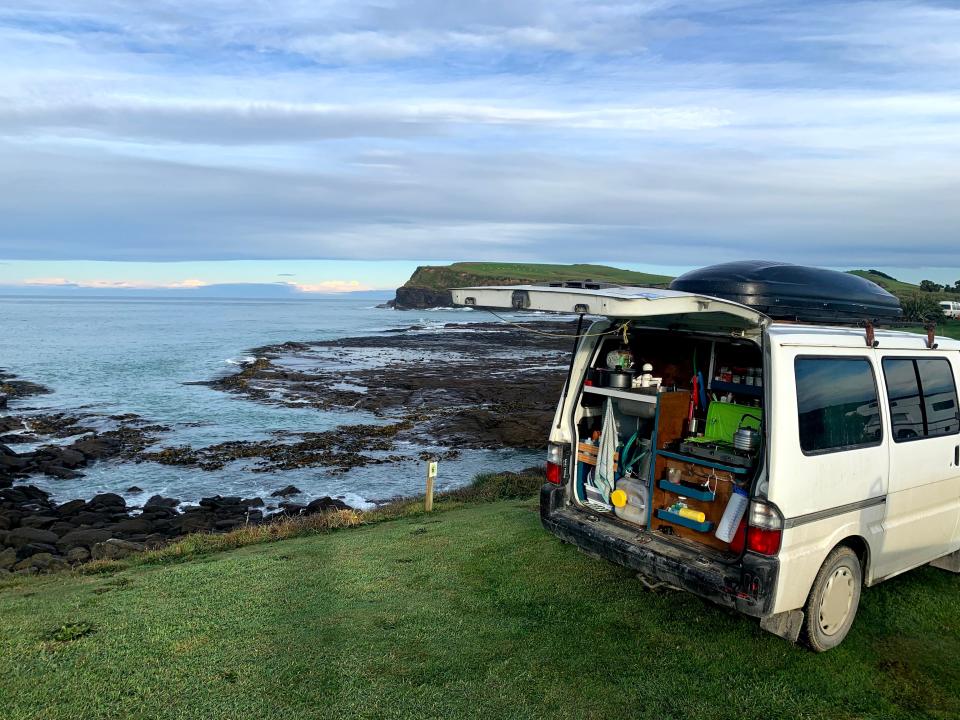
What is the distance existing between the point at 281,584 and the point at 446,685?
2847 millimetres

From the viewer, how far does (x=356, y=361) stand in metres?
53.3

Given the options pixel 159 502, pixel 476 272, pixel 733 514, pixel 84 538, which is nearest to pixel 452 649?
pixel 733 514

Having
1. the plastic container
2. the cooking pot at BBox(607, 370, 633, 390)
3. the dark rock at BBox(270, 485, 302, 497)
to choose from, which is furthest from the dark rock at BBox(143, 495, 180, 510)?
the cooking pot at BBox(607, 370, 633, 390)

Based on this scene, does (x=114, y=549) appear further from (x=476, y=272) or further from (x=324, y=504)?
(x=476, y=272)

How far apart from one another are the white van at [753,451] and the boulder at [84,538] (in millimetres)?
12229

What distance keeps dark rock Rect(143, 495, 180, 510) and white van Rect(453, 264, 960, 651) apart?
14.6 meters

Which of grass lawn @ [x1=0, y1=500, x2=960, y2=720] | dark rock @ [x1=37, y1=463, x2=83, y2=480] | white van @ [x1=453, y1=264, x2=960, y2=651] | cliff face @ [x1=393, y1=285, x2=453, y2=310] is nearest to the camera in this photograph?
grass lawn @ [x1=0, y1=500, x2=960, y2=720]

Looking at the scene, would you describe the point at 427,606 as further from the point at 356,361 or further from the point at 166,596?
the point at 356,361

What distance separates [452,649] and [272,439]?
2224cm

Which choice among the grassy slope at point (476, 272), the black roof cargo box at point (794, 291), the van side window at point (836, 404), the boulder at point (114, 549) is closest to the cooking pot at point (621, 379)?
the black roof cargo box at point (794, 291)

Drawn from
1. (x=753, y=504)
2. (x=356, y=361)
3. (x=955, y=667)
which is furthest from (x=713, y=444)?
(x=356, y=361)

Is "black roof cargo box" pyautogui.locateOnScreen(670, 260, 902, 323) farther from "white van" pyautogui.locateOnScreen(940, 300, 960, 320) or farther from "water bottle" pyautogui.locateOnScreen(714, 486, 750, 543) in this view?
"white van" pyautogui.locateOnScreen(940, 300, 960, 320)

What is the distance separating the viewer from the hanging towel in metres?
6.51

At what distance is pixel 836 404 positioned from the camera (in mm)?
5137
